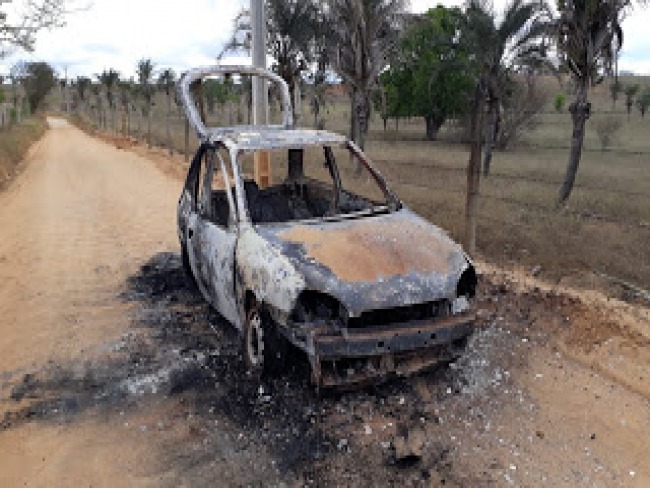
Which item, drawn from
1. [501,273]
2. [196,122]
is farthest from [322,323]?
[501,273]

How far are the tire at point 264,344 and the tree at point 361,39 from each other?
42.2 ft

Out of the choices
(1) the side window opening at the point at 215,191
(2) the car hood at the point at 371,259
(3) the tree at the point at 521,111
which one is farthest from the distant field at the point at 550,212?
Result: (1) the side window opening at the point at 215,191

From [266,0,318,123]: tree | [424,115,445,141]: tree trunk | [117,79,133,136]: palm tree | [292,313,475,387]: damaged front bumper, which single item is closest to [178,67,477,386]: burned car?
[292,313,475,387]: damaged front bumper

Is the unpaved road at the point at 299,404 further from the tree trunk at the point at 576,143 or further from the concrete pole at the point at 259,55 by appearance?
the tree trunk at the point at 576,143

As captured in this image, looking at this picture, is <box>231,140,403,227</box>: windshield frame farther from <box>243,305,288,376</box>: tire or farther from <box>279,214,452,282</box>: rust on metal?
<box>243,305,288,376</box>: tire

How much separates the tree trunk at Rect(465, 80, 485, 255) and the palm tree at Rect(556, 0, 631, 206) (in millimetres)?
7898

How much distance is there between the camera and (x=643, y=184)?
1942cm

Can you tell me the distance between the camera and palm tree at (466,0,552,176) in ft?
52.8

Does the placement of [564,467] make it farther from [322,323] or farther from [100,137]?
[100,137]

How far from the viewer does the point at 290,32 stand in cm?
1830

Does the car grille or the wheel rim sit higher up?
the car grille

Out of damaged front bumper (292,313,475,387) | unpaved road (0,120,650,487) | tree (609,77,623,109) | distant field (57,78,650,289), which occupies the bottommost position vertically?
unpaved road (0,120,650,487)

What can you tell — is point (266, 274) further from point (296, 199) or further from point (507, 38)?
point (507, 38)

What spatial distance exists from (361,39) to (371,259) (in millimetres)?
13100
